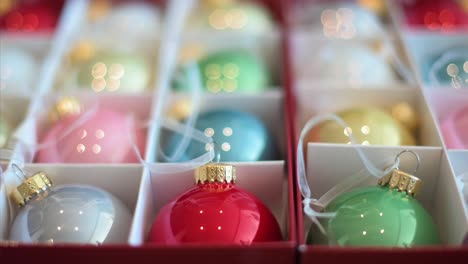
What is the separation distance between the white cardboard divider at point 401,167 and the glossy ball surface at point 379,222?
0.08 meters

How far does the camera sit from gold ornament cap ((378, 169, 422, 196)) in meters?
0.99

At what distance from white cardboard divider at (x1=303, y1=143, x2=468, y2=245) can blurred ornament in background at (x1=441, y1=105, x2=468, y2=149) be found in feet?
0.24

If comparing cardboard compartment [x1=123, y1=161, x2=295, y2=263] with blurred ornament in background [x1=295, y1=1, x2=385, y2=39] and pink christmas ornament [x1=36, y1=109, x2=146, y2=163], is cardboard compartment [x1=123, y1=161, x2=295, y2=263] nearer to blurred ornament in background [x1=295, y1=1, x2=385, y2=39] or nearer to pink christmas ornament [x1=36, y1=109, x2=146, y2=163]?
pink christmas ornament [x1=36, y1=109, x2=146, y2=163]

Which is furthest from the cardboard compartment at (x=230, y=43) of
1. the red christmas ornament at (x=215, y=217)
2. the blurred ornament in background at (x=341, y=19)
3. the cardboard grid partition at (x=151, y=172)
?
the red christmas ornament at (x=215, y=217)

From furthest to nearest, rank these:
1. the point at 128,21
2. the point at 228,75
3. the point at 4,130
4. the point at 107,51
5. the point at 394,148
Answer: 1. the point at 128,21
2. the point at 107,51
3. the point at 228,75
4. the point at 4,130
5. the point at 394,148

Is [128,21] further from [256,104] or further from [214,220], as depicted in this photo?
[214,220]

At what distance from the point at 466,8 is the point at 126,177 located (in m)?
0.99

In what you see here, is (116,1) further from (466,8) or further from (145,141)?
(466,8)

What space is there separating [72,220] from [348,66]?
0.69 metres

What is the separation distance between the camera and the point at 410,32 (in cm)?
142

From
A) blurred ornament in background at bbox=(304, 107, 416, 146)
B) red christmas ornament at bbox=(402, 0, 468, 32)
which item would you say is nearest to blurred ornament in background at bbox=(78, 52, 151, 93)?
blurred ornament in background at bbox=(304, 107, 416, 146)

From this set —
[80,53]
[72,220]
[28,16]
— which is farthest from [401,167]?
[28,16]

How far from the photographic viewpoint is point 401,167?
1.07 m

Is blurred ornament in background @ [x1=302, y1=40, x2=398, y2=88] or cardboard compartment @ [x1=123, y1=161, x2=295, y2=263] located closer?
cardboard compartment @ [x1=123, y1=161, x2=295, y2=263]
